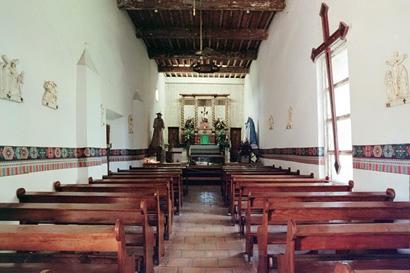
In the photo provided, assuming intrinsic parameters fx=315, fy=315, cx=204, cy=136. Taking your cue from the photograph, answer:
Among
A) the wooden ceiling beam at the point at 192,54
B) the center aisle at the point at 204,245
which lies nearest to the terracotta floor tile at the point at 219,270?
the center aisle at the point at 204,245

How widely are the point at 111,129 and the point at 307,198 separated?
543 cm

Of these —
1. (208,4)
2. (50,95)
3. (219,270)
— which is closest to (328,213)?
(219,270)

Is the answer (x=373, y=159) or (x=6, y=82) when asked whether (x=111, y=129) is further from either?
(x=373, y=159)

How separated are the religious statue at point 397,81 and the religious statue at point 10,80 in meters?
3.50

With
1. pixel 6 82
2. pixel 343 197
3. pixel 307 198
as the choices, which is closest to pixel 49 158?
pixel 6 82

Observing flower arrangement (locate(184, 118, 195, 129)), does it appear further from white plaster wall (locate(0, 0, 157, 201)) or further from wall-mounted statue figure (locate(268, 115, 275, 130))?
white plaster wall (locate(0, 0, 157, 201))

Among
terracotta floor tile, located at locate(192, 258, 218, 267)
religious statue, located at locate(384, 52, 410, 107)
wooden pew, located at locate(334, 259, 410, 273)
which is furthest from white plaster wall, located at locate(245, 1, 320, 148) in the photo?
wooden pew, located at locate(334, 259, 410, 273)

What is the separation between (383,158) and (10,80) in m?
3.62

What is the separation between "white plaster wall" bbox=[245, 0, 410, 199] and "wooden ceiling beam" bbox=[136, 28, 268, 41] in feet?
5.34

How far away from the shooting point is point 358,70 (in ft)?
11.5

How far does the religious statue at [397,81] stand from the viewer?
8.70 ft

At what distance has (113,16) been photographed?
21.3ft

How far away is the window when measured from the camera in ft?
13.6

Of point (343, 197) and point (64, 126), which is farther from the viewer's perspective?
point (64, 126)
